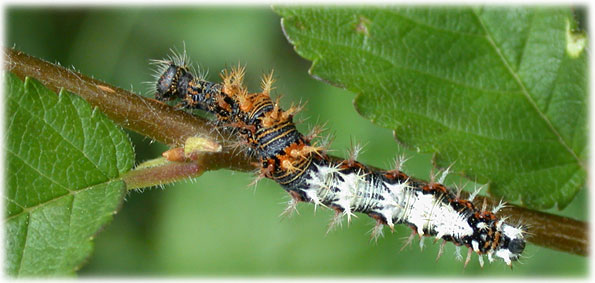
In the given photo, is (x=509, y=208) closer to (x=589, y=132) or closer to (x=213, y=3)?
(x=589, y=132)

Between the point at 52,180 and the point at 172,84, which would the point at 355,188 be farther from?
the point at 52,180

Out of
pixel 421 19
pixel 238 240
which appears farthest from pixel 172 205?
pixel 421 19

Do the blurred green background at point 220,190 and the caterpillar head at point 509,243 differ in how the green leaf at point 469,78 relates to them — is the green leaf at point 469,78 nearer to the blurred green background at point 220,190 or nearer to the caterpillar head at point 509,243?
the caterpillar head at point 509,243

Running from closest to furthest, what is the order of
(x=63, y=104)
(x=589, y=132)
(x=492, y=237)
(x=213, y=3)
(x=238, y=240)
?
1. (x=63, y=104)
2. (x=492, y=237)
3. (x=589, y=132)
4. (x=238, y=240)
5. (x=213, y=3)

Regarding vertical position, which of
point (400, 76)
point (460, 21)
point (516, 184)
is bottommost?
point (516, 184)

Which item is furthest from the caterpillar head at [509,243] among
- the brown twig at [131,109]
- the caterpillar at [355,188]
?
the brown twig at [131,109]

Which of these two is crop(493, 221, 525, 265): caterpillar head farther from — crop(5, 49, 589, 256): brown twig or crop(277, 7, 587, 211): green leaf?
crop(5, 49, 589, 256): brown twig
